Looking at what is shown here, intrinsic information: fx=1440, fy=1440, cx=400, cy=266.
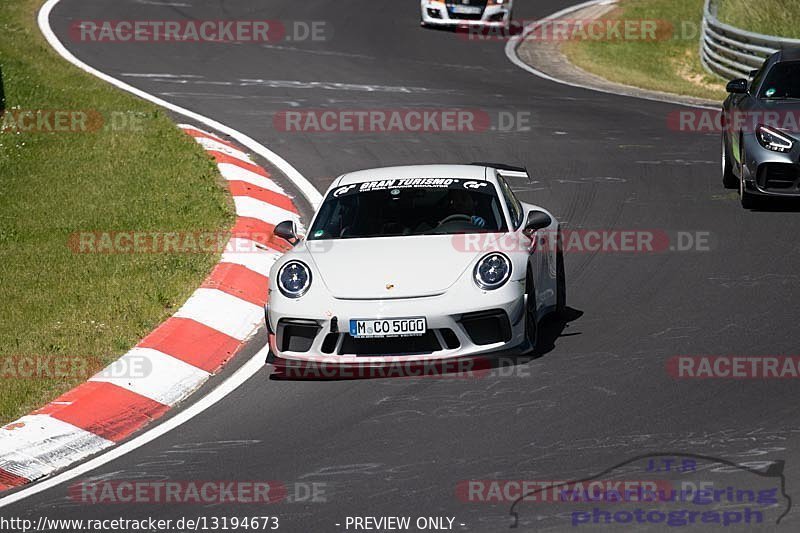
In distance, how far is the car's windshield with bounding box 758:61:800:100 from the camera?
13352mm

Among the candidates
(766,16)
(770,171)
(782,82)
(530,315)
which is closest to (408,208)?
(530,315)

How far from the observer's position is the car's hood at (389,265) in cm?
872

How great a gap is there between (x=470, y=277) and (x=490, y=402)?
98 centimetres

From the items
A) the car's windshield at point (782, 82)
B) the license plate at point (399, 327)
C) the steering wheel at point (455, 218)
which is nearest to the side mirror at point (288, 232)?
the steering wheel at point (455, 218)

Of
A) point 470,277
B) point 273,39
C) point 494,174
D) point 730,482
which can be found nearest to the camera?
point 730,482

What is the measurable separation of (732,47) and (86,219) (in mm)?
14037

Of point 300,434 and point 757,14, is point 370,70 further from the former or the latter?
point 300,434

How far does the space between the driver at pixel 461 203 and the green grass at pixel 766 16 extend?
56.1 ft

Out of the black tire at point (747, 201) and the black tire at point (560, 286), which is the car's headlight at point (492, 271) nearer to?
the black tire at point (560, 286)

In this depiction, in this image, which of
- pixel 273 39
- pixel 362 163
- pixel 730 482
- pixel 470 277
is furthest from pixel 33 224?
pixel 273 39

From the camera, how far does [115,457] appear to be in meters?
7.66
